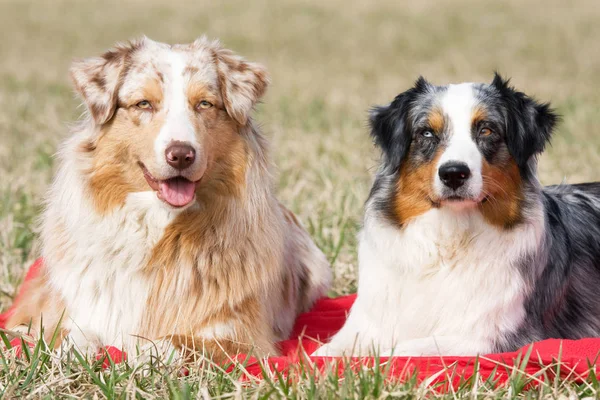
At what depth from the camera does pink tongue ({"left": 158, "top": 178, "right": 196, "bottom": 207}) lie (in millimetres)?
4145

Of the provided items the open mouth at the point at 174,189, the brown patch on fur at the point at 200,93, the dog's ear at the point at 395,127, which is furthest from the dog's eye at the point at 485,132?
the open mouth at the point at 174,189

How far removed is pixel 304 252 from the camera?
17.9ft

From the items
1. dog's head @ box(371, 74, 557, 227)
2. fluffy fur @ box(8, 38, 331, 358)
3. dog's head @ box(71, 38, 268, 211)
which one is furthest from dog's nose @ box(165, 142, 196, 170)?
dog's head @ box(371, 74, 557, 227)

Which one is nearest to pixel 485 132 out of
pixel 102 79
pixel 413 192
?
pixel 413 192

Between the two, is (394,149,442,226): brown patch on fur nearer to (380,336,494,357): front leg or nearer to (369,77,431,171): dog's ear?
(369,77,431,171): dog's ear

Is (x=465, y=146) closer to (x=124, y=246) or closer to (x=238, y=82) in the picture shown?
(x=238, y=82)

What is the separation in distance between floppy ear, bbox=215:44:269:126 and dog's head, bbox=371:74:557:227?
2.34ft

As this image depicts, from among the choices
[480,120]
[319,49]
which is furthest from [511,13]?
[480,120]

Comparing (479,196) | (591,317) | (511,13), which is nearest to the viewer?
(479,196)

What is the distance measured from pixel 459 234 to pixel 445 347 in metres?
0.54

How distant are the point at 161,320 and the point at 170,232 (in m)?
0.45

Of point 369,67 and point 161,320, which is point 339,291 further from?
point 369,67

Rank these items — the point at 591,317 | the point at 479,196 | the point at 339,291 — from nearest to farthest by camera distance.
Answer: the point at 479,196 < the point at 591,317 < the point at 339,291

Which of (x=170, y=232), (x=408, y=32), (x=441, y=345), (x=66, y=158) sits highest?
(x=408, y=32)
